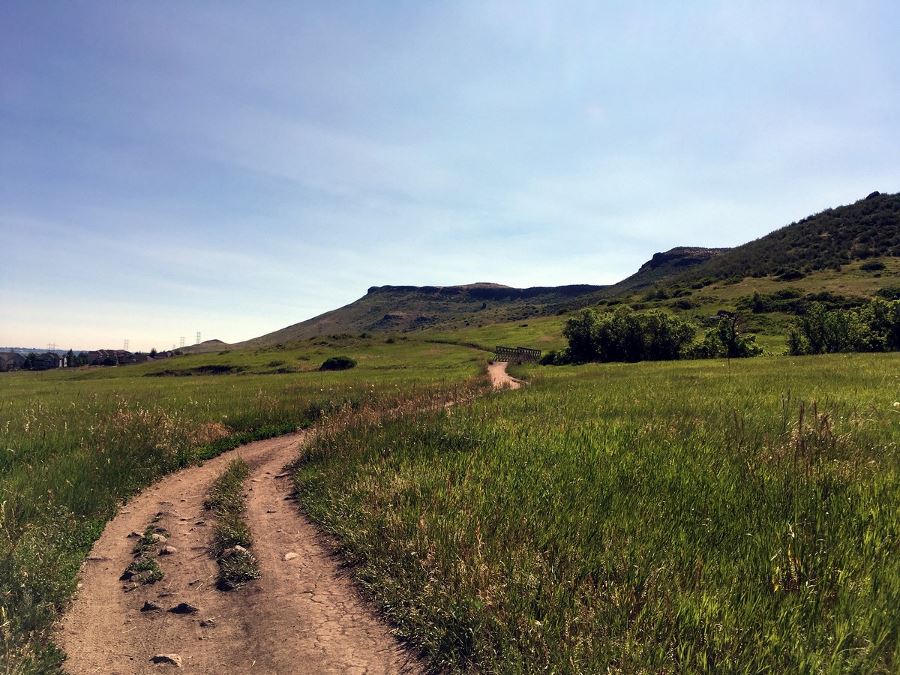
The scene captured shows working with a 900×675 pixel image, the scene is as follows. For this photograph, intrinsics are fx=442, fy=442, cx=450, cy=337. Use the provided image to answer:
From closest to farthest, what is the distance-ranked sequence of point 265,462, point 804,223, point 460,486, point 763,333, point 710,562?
point 710,562, point 460,486, point 265,462, point 763,333, point 804,223

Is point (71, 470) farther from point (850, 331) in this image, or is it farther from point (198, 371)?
point (198, 371)

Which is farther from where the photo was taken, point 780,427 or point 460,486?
point 780,427

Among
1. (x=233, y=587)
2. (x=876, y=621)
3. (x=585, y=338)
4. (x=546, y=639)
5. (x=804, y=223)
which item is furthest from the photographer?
(x=804, y=223)

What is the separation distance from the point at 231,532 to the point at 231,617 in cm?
220

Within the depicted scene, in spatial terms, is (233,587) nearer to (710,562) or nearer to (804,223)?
(710,562)

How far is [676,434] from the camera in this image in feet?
30.7

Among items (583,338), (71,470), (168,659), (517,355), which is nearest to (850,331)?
(583,338)

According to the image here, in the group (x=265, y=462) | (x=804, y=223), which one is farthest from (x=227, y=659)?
(x=804, y=223)

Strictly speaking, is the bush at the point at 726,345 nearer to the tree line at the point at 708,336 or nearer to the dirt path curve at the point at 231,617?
the tree line at the point at 708,336

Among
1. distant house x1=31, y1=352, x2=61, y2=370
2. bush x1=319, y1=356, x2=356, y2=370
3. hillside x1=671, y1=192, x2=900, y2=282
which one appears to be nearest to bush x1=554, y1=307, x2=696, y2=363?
bush x1=319, y1=356, x2=356, y2=370

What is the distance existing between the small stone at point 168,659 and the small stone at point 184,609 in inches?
33.9

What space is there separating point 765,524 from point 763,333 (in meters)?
72.3

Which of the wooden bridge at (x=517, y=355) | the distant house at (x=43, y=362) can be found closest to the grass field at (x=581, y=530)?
the wooden bridge at (x=517, y=355)

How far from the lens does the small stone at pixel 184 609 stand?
5.12 m
